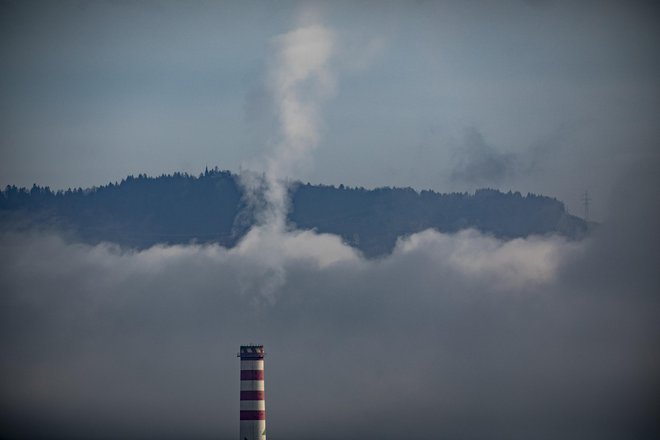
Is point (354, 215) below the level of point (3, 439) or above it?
above

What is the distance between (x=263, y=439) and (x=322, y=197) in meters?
42.6

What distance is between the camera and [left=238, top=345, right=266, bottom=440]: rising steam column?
16550 cm

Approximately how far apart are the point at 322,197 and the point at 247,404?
41.1m

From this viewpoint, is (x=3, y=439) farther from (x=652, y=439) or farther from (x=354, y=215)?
(x=652, y=439)

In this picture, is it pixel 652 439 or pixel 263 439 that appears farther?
pixel 652 439

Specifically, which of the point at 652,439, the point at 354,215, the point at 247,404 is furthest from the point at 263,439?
the point at 652,439

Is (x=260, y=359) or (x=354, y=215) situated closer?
(x=260, y=359)

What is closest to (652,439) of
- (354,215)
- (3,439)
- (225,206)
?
(354,215)

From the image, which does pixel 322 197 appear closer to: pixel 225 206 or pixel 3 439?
pixel 225 206

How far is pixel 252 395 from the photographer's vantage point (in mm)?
166125

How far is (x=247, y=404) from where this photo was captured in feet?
545

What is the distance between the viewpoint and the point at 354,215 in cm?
19812

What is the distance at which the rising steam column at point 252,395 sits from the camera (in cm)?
16550

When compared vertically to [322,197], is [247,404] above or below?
below
